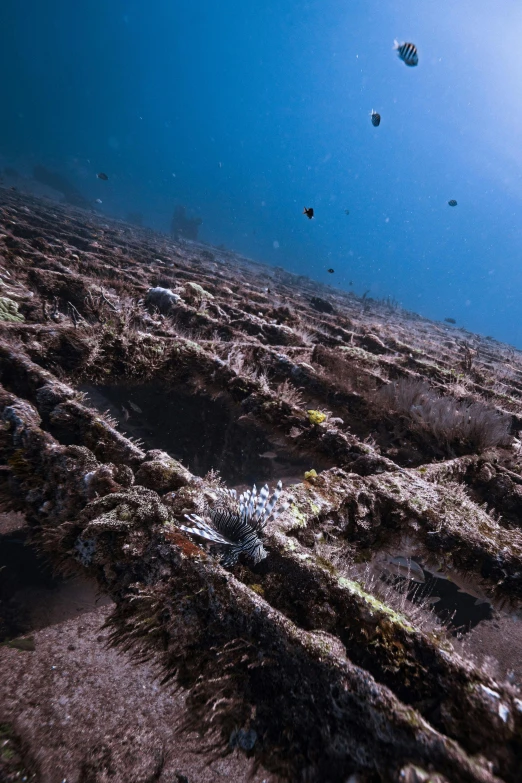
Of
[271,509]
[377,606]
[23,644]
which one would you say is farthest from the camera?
[23,644]

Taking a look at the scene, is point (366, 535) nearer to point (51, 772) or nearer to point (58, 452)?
point (51, 772)

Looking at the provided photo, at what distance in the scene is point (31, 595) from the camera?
2730mm

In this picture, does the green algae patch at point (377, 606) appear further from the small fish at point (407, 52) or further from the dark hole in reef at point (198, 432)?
the small fish at point (407, 52)

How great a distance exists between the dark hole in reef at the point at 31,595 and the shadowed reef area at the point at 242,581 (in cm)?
2

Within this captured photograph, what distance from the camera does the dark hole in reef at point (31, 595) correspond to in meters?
2.54

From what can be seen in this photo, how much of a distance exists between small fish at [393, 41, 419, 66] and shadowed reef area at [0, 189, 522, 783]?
1420 cm

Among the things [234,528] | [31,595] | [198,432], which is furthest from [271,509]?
→ [198,432]

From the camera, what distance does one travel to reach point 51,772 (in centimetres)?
165

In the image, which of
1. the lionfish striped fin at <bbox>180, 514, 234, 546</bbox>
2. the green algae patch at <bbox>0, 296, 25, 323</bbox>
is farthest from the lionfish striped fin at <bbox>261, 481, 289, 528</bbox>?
the green algae patch at <bbox>0, 296, 25, 323</bbox>

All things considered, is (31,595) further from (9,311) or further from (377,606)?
(9,311)

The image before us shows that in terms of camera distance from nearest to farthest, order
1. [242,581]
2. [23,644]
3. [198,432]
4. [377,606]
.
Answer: [377,606] < [242,581] < [23,644] < [198,432]

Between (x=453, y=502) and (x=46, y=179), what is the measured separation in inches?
2990

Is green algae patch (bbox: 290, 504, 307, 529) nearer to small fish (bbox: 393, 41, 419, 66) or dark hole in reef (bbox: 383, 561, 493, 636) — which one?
dark hole in reef (bbox: 383, 561, 493, 636)

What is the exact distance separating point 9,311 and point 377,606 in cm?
640
